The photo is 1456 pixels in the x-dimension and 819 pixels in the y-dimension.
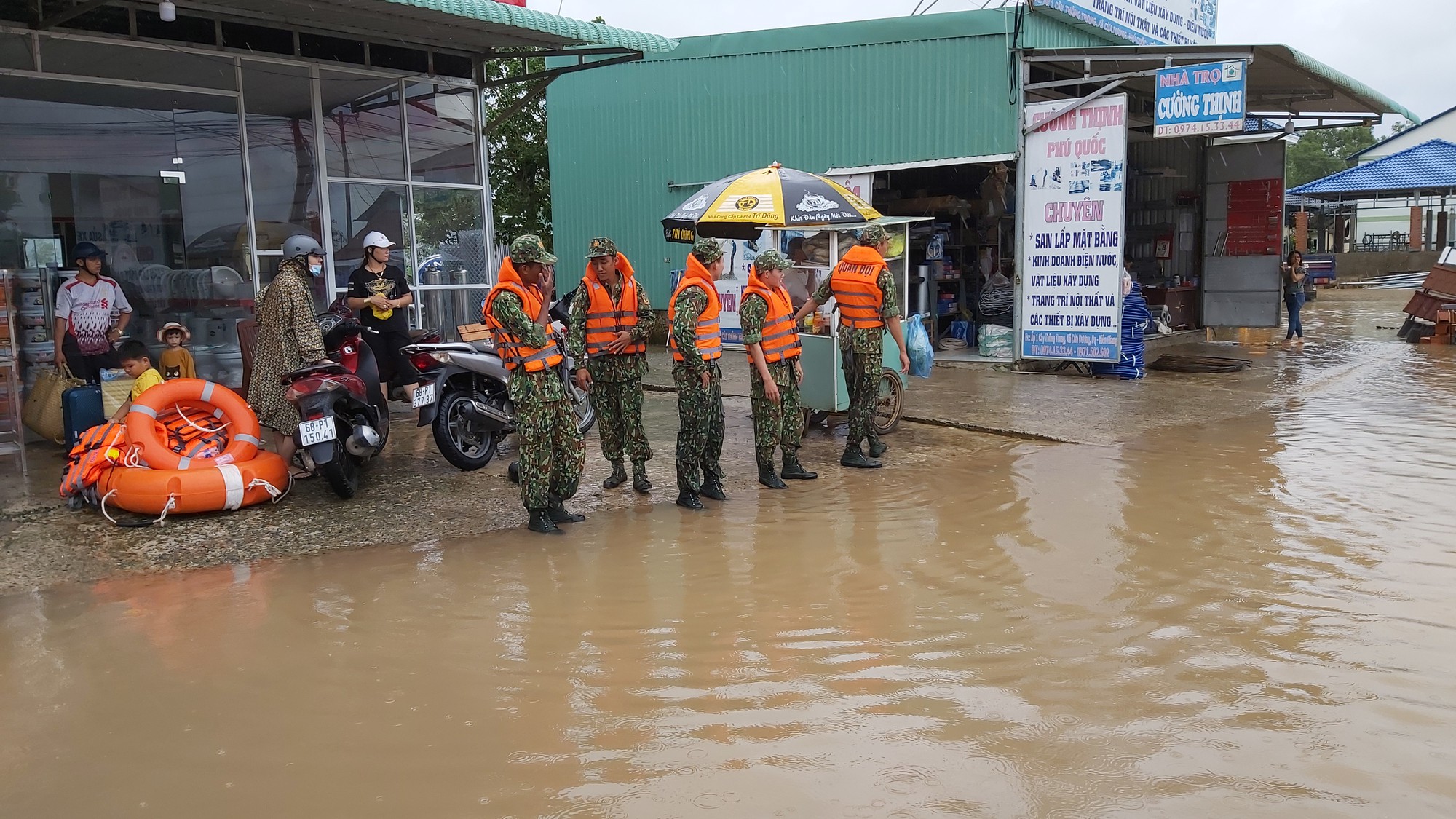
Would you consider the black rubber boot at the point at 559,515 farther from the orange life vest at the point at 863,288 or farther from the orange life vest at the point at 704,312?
the orange life vest at the point at 863,288

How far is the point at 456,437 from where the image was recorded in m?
7.80

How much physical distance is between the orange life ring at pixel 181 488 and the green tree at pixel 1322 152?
201 ft

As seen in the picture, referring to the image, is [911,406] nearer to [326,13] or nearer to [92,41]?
[326,13]

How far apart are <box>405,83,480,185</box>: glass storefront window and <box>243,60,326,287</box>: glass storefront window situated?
1015 millimetres

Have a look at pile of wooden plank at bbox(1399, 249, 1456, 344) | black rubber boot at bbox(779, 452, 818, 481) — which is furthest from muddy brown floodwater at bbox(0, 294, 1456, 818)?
pile of wooden plank at bbox(1399, 249, 1456, 344)

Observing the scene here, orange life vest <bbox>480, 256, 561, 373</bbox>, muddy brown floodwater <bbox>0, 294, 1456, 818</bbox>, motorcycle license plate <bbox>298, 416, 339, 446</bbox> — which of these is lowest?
muddy brown floodwater <bbox>0, 294, 1456, 818</bbox>

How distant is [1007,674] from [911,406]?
21.9ft

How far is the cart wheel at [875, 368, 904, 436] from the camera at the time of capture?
9.27 m

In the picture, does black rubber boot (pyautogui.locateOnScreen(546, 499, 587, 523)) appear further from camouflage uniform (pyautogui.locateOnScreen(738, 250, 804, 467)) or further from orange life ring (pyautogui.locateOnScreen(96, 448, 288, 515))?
orange life ring (pyautogui.locateOnScreen(96, 448, 288, 515))

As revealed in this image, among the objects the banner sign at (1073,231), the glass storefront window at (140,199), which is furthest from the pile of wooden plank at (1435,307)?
the glass storefront window at (140,199)

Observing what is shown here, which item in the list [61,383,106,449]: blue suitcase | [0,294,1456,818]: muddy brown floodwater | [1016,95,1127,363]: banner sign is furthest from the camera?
[1016,95,1127,363]: banner sign

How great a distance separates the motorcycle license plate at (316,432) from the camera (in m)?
6.47

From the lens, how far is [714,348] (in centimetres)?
701

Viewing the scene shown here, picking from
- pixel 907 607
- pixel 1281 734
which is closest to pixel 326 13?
pixel 907 607
